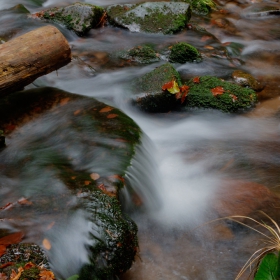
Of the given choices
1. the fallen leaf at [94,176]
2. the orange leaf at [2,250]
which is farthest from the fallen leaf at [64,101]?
the orange leaf at [2,250]

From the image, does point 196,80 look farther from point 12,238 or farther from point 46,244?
point 12,238

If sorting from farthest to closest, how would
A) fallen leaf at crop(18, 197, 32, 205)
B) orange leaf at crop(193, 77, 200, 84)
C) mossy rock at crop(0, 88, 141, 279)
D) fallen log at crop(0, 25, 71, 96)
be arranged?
1. orange leaf at crop(193, 77, 200, 84)
2. fallen log at crop(0, 25, 71, 96)
3. fallen leaf at crop(18, 197, 32, 205)
4. mossy rock at crop(0, 88, 141, 279)

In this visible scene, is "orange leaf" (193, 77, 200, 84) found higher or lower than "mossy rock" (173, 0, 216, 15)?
higher

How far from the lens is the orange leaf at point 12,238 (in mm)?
2764

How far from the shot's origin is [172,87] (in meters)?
5.68

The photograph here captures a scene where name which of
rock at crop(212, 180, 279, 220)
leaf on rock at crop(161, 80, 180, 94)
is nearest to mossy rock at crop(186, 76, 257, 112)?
leaf on rock at crop(161, 80, 180, 94)

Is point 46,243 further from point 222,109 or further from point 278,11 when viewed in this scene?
point 278,11

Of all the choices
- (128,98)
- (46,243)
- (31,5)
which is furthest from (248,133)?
(31,5)

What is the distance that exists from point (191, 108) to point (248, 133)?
1003 millimetres

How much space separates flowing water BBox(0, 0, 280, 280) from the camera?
3.37 meters

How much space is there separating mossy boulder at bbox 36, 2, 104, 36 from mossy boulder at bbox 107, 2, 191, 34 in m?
0.49

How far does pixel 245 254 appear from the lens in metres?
3.45

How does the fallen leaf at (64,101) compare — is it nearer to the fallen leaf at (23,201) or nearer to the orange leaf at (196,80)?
the fallen leaf at (23,201)

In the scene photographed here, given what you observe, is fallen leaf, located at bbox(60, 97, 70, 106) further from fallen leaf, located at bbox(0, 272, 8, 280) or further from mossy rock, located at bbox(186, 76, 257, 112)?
fallen leaf, located at bbox(0, 272, 8, 280)
